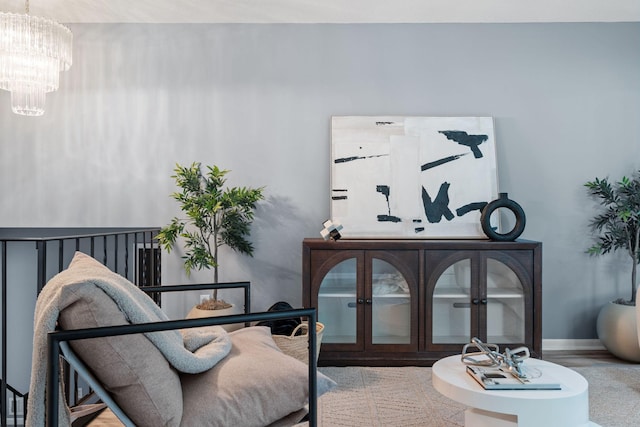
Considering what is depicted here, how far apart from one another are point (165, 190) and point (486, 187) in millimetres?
2350

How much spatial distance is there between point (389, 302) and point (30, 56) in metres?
2.62

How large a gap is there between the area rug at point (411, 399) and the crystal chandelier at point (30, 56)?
95.9 inches

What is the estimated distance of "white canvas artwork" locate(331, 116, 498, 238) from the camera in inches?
148

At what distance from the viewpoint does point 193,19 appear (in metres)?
3.81

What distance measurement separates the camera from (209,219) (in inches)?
143

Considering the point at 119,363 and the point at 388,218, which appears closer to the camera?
the point at 119,363

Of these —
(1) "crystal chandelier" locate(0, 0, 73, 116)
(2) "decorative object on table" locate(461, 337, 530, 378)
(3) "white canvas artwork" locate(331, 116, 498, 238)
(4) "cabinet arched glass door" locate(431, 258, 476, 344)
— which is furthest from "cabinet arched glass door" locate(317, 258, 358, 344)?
(1) "crystal chandelier" locate(0, 0, 73, 116)

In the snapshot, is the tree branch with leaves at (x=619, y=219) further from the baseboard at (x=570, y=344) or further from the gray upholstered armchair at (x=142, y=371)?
the gray upholstered armchair at (x=142, y=371)

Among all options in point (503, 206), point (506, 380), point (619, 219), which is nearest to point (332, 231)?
point (503, 206)

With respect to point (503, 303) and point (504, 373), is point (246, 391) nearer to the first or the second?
point (504, 373)

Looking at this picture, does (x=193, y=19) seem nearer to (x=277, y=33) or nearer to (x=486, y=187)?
(x=277, y=33)

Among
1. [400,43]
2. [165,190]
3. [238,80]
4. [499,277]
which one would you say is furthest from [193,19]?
[499,277]

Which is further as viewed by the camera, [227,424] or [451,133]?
[451,133]

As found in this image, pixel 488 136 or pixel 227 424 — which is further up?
pixel 488 136
